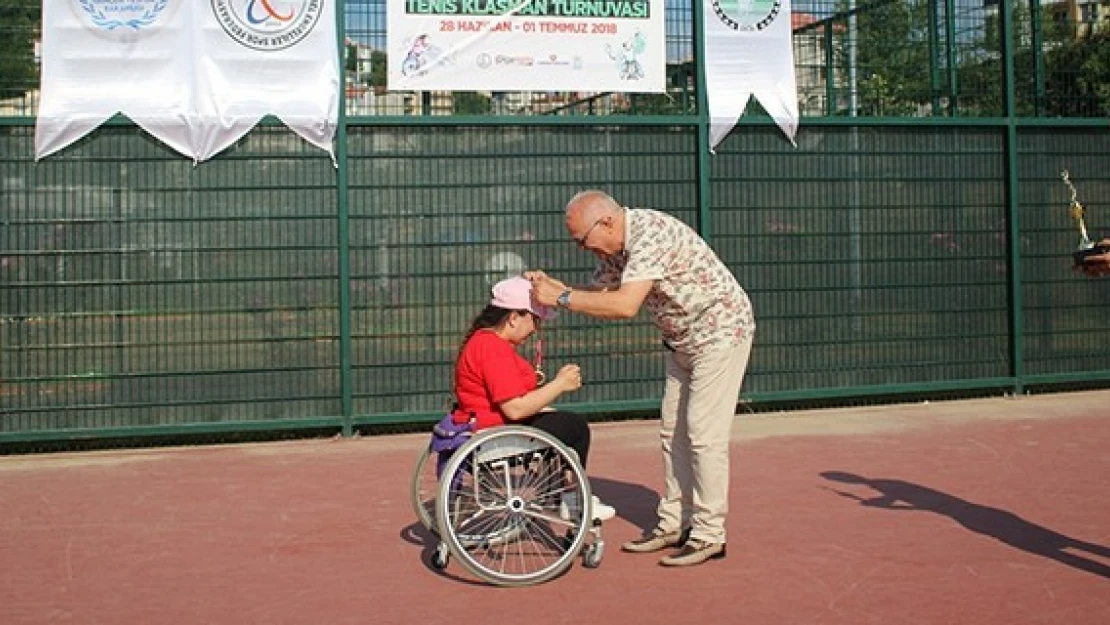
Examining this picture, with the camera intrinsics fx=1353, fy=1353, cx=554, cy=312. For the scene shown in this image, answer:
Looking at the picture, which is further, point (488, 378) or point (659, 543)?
point (659, 543)

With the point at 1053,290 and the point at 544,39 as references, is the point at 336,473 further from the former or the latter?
the point at 1053,290

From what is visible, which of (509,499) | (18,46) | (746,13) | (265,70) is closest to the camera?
(509,499)

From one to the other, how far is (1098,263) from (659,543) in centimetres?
233

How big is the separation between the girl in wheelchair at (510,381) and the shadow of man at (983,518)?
203 cm

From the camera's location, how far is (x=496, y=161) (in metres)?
10.6

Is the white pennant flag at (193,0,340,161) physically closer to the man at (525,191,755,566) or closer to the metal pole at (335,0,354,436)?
the metal pole at (335,0,354,436)

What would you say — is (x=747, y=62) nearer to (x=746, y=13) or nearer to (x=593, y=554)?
(x=746, y=13)

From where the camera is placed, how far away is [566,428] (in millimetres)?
6090

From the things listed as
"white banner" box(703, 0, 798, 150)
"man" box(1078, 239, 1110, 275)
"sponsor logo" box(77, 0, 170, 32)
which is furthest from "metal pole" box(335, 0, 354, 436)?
"man" box(1078, 239, 1110, 275)

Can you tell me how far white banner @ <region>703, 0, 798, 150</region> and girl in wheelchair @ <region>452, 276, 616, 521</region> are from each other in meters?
5.31

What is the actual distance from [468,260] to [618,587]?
5062mm

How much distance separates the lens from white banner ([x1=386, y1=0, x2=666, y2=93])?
10.3m

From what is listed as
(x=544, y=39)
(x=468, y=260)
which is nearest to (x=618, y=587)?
(x=468, y=260)

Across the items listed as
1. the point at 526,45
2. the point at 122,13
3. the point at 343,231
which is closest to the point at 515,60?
the point at 526,45
